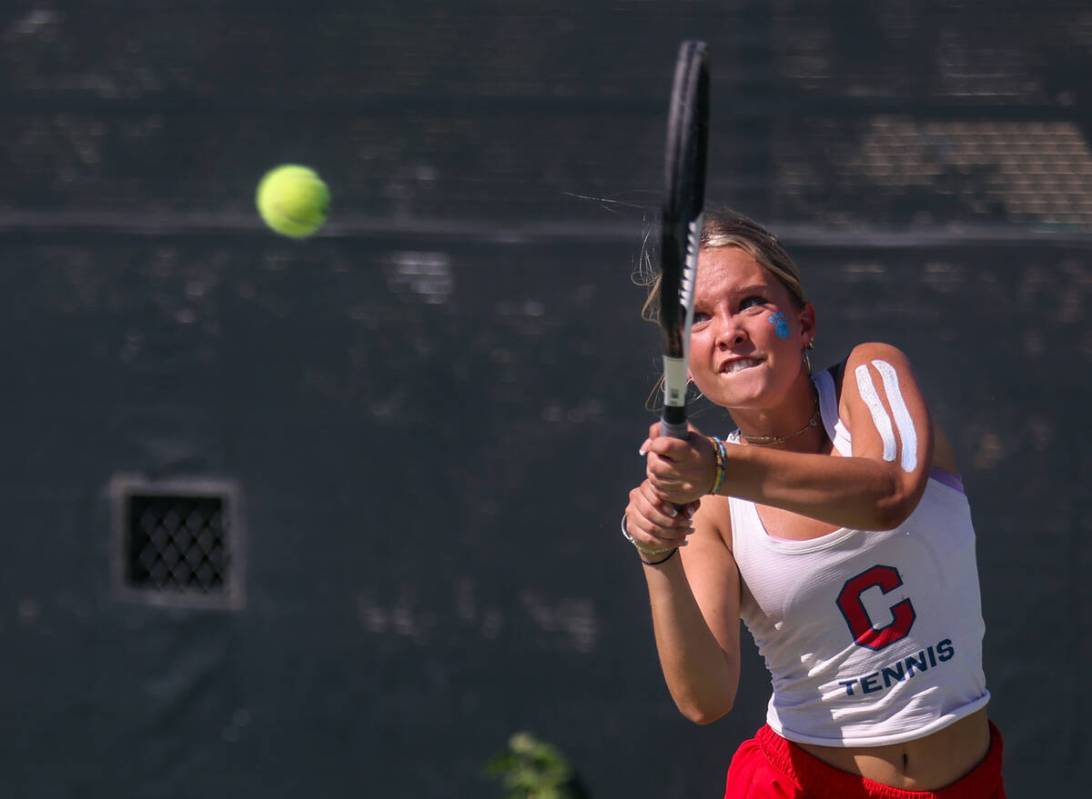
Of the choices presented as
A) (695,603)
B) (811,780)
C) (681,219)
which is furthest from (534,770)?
(681,219)

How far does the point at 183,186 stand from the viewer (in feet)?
12.5

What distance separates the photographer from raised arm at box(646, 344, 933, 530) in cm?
180

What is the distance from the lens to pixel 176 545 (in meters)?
3.94

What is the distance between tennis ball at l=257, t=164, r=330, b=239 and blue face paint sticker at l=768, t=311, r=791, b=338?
76.6 inches

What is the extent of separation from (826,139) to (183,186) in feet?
5.59

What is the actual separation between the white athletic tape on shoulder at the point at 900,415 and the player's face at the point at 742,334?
0.44 ft

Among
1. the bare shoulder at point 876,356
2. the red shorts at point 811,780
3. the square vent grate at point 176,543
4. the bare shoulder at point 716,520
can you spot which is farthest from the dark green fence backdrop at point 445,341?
the bare shoulder at point 876,356

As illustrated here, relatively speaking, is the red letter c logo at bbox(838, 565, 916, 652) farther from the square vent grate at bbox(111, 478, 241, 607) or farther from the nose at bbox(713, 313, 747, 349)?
the square vent grate at bbox(111, 478, 241, 607)

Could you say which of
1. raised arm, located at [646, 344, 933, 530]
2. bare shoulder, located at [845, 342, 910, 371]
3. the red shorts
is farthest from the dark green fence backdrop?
raised arm, located at [646, 344, 933, 530]

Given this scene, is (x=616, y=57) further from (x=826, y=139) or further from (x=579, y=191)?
(x=826, y=139)

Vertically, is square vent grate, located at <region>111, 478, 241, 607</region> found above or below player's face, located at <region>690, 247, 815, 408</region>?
below

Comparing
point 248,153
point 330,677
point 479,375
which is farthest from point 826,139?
point 330,677

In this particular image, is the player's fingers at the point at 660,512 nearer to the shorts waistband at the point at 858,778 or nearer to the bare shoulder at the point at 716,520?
the bare shoulder at the point at 716,520

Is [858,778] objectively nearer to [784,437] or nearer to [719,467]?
[784,437]
